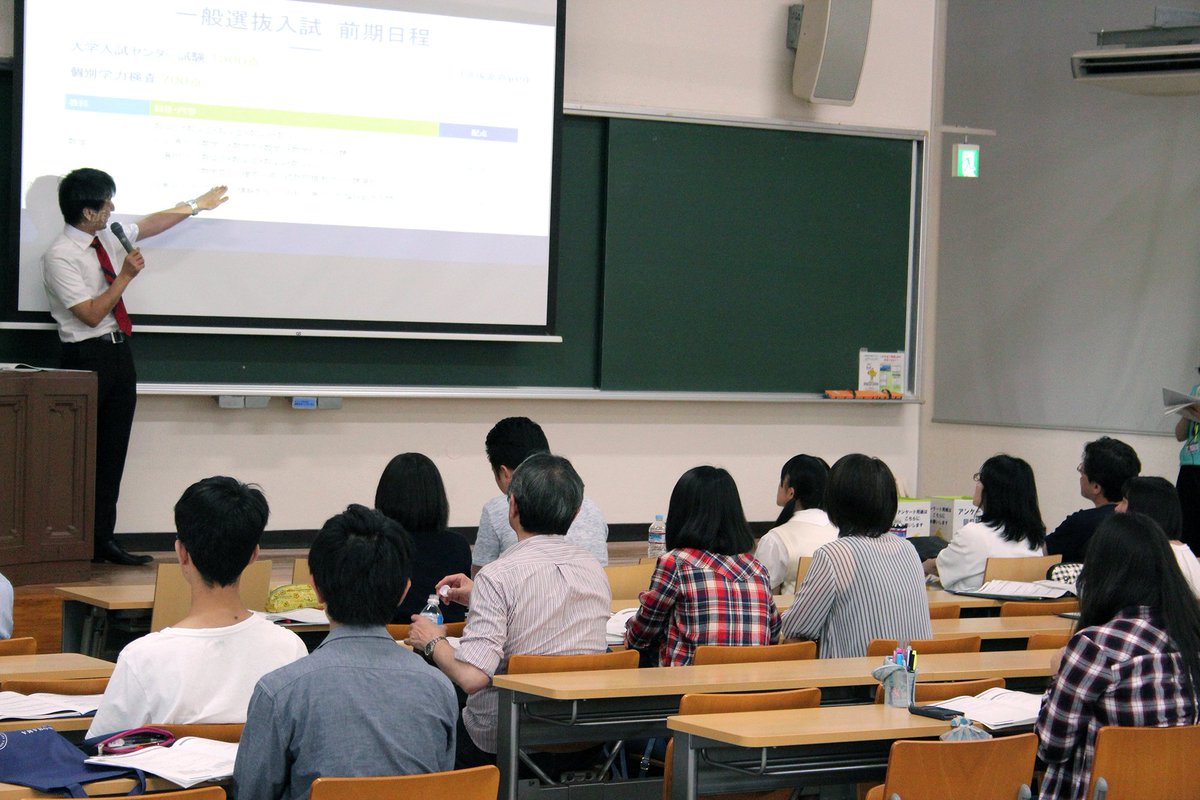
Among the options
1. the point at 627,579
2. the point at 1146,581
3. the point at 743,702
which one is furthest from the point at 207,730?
the point at 627,579

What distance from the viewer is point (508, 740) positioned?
10.5ft

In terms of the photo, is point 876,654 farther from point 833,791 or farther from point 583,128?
point 583,128

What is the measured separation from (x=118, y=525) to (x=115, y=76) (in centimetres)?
221

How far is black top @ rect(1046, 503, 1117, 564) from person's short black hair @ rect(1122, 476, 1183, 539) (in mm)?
816

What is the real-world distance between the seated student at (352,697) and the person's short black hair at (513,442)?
2.20 metres

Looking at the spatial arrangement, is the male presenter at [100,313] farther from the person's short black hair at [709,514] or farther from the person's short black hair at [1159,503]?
the person's short black hair at [1159,503]

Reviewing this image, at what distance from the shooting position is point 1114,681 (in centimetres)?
281

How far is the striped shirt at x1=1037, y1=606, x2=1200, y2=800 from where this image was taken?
2.81 metres

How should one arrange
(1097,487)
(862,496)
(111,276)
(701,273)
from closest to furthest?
1. (862,496)
2. (1097,487)
3. (111,276)
4. (701,273)

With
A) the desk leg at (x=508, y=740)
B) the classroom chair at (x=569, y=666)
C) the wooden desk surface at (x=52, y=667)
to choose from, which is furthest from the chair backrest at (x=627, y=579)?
the wooden desk surface at (x=52, y=667)

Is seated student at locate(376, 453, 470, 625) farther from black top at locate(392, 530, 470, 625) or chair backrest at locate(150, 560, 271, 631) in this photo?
chair backrest at locate(150, 560, 271, 631)

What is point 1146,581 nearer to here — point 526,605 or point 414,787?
point 526,605

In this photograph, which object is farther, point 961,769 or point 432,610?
point 432,610

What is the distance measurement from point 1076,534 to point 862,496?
6.79 ft
